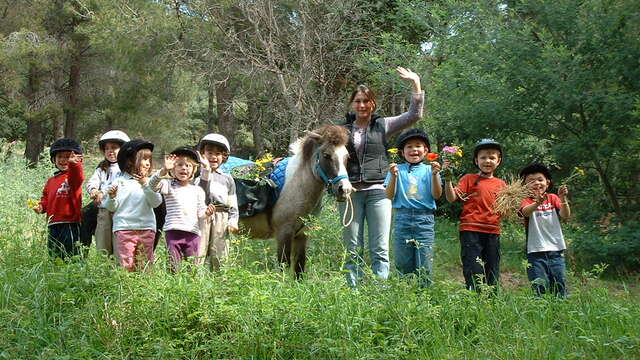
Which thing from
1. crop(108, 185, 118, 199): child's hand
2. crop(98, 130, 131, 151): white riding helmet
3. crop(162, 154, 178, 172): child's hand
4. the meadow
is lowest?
the meadow

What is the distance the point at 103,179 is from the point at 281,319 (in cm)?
260

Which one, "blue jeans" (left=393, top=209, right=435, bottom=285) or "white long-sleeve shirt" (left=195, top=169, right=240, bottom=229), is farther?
"white long-sleeve shirt" (left=195, top=169, right=240, bottom=229)

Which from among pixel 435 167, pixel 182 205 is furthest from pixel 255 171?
pixel 435 167

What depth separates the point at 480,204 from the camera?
5.23 metres

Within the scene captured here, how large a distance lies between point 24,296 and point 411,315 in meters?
2.78

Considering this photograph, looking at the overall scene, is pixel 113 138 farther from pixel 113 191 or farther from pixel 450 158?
pixel 450 158

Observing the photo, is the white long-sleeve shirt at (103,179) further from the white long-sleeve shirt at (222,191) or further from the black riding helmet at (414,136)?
the black riding helmet at (414,136)

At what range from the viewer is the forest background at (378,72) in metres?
7.91

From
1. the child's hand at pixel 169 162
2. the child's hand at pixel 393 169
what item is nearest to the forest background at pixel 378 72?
the child's hand at pixel 393 169

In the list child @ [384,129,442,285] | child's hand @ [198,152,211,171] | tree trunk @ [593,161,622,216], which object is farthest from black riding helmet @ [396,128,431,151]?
tree trunk @ [593,161,622,216]

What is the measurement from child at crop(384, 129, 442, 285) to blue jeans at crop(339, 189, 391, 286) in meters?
0.10

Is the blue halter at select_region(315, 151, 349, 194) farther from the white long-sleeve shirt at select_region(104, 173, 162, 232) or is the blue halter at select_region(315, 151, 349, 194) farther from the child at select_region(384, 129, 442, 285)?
the white long-sleeve shirt at select_region(104, 173, 162, 232)

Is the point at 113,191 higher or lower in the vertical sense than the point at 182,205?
higher

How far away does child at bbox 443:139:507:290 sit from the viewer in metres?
5.12
